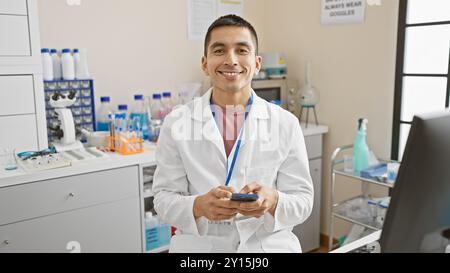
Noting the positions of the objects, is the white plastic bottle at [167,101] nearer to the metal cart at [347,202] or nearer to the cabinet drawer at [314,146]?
the cabinet drawer at [314,146]

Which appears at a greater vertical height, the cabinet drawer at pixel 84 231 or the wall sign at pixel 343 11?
the wall sign at pixel 343 11

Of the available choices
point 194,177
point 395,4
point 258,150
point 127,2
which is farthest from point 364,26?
point 194,177

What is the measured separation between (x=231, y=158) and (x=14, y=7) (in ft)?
4.57

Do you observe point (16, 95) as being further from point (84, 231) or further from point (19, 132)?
point (84, 231)

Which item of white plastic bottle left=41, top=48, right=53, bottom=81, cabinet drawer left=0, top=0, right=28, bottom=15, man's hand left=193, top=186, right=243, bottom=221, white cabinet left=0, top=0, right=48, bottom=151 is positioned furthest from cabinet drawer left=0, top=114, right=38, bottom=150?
man's hand left=193, top=186, right=243, bottom=221

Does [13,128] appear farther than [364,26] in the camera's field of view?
No

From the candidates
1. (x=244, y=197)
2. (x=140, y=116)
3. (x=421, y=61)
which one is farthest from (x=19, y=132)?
(x=421, y=61)

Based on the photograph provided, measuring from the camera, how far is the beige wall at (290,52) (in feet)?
8.57

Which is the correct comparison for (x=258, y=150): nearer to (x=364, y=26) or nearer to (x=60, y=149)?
(x=60, y=149)

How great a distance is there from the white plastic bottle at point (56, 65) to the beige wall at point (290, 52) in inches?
3.0

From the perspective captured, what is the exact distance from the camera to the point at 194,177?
1450mm

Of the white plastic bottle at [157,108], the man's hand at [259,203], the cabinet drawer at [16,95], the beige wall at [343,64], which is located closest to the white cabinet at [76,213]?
the cabinet drawer at [16,95]

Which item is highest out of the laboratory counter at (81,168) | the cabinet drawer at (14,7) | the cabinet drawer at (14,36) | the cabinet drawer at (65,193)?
the cabinet drawer at (14,7)

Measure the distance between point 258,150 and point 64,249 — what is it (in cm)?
125
